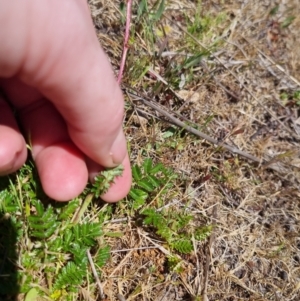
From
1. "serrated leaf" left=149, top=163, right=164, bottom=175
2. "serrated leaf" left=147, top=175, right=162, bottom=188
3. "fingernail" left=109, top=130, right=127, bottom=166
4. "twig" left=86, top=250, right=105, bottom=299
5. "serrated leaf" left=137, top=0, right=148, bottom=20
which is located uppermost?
"serrated leaf" left=137, top=0, right=148, bottom=20

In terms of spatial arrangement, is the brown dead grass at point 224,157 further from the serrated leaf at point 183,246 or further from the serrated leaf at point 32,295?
the serrated leaf at point 32,295

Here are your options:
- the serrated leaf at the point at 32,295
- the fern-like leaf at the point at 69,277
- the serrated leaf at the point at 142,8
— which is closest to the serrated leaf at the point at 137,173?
the fern-like leaf at the point at 69,277

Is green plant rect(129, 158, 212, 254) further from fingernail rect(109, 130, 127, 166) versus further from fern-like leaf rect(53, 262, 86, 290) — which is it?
fern-like leaf rect(53, 262, 86, 290)

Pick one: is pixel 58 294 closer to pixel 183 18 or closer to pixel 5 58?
pixel 5 58

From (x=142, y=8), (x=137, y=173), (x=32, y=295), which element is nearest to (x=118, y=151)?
(x=137, y=173)

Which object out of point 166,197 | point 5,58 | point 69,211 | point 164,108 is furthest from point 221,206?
point 5,58

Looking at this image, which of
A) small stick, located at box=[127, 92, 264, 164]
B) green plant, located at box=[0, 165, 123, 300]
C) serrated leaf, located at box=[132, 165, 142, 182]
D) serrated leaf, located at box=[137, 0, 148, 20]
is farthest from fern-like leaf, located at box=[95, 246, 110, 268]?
serrated leaf, located at box=[137, 0, 148, 20]
